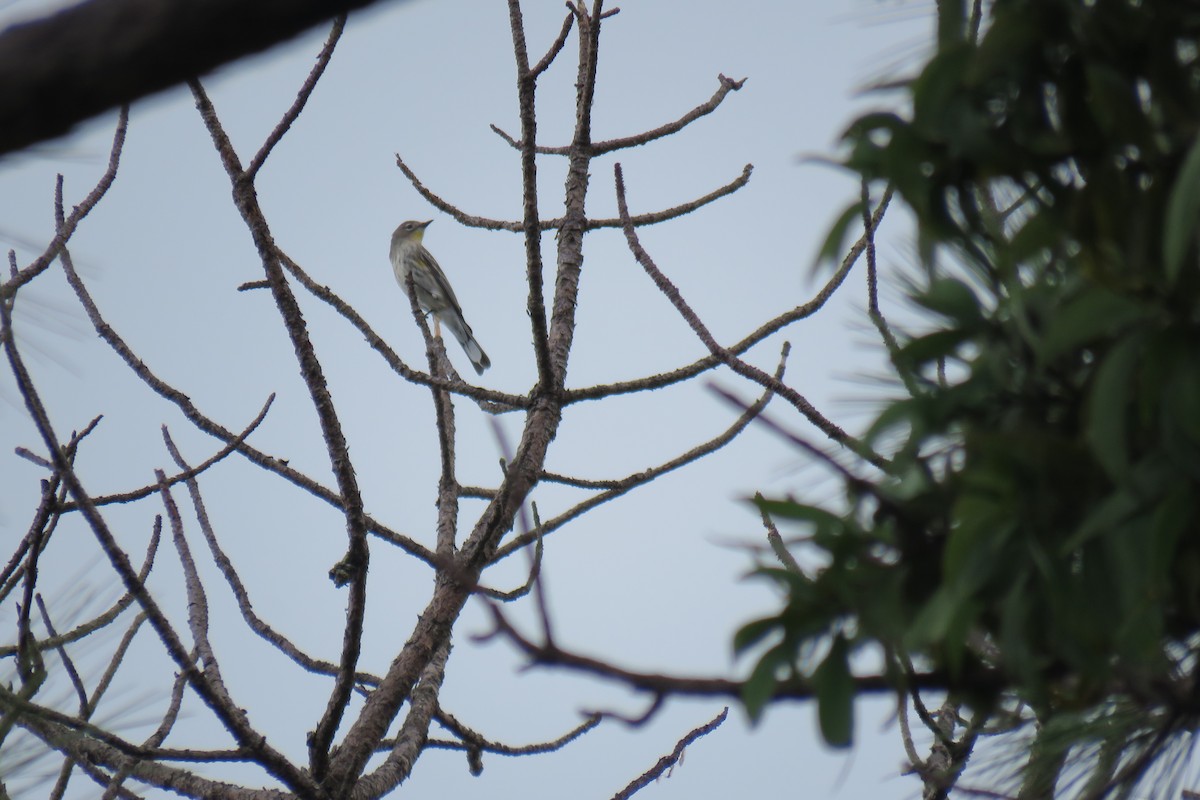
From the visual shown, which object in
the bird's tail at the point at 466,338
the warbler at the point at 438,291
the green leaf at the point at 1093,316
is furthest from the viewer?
the bird's tail at the point at 466,338

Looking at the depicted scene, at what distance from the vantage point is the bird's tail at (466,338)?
11.3 metres

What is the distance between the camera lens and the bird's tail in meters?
11.3

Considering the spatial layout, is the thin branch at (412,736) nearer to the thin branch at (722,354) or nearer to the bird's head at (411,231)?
the thin branch at (722,354)

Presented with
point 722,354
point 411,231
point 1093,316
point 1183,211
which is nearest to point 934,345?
point 1093,316

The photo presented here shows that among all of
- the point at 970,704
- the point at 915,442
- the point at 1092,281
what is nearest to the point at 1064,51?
the point at 1092,281

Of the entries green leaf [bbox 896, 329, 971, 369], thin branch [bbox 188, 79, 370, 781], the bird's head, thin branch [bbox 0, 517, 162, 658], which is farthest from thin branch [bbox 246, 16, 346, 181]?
the bird's head

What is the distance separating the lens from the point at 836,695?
1057 millimetres

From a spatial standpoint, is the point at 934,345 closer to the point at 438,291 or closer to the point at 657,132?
the point at 657,132

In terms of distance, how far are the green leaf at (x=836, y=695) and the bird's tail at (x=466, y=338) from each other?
10221mm

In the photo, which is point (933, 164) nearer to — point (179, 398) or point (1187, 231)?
point (1187, 231)

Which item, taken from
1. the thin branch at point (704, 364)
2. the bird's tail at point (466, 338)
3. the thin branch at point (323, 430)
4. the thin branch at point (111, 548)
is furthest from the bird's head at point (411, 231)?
the thin branch at point (111, 548)

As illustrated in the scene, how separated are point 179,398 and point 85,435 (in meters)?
0.22

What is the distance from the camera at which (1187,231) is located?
0.80 meters

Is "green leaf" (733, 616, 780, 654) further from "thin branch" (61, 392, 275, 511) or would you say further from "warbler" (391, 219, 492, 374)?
"warbler" (391, 219, 492, 374)
